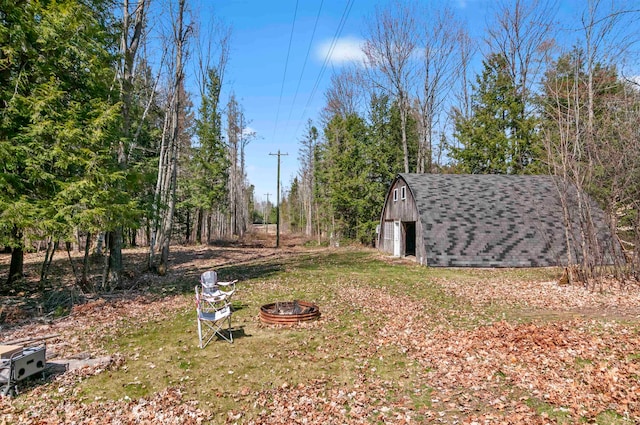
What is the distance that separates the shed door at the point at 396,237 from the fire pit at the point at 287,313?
44.5 ft

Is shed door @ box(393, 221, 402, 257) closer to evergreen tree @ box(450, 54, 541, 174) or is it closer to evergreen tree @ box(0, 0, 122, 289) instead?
evergreen tree @ box(450, 54, 541, 174)

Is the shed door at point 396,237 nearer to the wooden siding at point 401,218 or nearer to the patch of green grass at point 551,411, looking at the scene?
the wooden siding at point 401,218

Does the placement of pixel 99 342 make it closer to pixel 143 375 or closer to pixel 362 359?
pixel 143 375

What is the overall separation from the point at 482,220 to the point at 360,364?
14.2m

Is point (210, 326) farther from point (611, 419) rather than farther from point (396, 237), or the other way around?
point (396, 237)

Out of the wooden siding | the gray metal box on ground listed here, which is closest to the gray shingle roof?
the wooden siding

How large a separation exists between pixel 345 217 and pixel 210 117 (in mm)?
13463

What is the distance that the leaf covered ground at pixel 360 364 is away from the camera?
179 inches

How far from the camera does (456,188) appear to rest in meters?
20.2

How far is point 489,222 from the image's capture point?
705 inches

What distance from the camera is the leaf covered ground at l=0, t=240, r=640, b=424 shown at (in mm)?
4551

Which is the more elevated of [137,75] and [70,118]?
[137,75]

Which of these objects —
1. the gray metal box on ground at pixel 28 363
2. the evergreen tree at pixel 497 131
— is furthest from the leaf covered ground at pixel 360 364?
the evergreen tree at pixel 497 131

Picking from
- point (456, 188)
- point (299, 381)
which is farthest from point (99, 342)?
point (456, 188)
